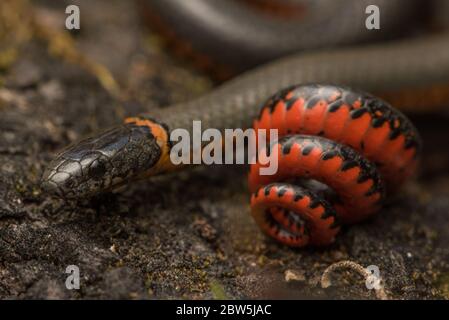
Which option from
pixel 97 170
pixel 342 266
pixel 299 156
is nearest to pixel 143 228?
pixel 97 170

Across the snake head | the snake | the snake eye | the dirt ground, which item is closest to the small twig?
the dirt ground

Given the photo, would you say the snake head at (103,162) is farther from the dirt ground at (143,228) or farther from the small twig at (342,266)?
the small twig at (342,266)

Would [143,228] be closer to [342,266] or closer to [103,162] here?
[103,162]

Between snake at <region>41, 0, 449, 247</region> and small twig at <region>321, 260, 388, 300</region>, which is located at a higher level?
snake at <region>41, 0, 449, 247</region>

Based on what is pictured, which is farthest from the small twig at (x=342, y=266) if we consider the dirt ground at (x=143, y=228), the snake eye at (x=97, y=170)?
the snake eye at (x=97, y=170)

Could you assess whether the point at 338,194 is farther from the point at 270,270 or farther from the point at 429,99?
the point at 429,99

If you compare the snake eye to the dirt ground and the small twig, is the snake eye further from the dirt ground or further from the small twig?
the small twig

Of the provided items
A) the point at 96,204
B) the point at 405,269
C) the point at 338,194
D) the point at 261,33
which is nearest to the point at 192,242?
the point at 96,204
